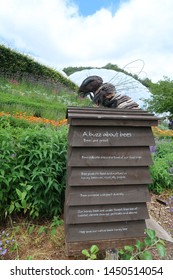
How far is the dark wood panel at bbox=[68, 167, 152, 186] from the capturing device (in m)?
1.89

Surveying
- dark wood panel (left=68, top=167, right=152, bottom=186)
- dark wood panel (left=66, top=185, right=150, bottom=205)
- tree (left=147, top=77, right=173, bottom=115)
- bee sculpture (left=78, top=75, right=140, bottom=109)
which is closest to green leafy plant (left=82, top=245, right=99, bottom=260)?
dark wood panel (left=66, top=185, right=150, bottom=205)

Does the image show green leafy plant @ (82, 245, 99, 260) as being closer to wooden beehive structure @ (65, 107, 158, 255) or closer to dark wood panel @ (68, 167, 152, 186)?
wooden beehive structure @ (65, 107, 158, 255)

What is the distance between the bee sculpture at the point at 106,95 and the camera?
255cm

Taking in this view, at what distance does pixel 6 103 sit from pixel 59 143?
4.68 meters

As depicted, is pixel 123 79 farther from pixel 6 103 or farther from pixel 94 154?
pixel 6 103

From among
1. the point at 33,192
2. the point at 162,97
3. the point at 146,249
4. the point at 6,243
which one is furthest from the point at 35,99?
the point at 146,249

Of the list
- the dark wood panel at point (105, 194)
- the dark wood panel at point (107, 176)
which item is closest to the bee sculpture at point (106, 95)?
the dark wood panel at point (107, 176)

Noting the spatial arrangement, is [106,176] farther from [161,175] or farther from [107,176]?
[161,175]

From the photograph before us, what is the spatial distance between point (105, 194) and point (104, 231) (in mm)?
314

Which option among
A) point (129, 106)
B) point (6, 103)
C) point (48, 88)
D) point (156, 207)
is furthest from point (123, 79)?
point (48, 88)

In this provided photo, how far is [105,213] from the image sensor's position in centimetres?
200

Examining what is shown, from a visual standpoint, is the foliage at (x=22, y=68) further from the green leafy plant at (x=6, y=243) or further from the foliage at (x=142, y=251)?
the foliage at (x=142, y=251)

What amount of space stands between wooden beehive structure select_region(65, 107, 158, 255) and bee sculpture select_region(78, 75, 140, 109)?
54cm

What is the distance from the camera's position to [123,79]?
2.49 m
